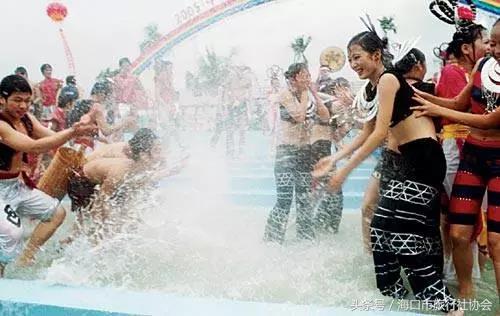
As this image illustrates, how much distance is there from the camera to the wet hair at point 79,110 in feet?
10.4

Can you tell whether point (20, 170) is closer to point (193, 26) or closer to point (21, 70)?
point (21, 70)

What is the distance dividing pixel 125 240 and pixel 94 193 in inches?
13.1

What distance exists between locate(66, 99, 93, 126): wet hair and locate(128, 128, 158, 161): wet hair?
0.30 meters

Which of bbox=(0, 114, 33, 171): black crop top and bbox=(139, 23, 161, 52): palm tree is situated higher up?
bbox=(139, 23, 161, 52): palm tree

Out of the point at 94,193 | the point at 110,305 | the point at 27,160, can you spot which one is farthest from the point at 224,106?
the point at 110,305

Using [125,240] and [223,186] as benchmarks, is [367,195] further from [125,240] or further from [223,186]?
[125,240]

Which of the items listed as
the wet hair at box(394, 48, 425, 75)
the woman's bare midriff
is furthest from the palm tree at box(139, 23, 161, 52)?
the woman's bare midriff

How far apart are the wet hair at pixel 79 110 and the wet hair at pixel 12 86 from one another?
0.34 meters

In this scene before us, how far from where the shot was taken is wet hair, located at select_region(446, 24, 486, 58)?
2.36 metres

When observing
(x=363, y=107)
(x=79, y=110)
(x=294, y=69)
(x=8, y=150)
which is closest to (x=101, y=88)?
(x=79, y=110)

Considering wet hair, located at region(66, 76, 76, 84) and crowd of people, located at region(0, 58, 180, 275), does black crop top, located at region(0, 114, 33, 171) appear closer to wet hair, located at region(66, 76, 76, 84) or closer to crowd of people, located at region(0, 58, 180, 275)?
crowd of people, located at region(0, 58, 180, 275)

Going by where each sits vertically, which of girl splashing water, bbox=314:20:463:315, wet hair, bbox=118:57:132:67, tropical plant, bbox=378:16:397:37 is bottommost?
girl splashing water, bbox=314:20:463:315

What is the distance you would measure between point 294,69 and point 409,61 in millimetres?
724

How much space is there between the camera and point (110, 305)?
226 cm
